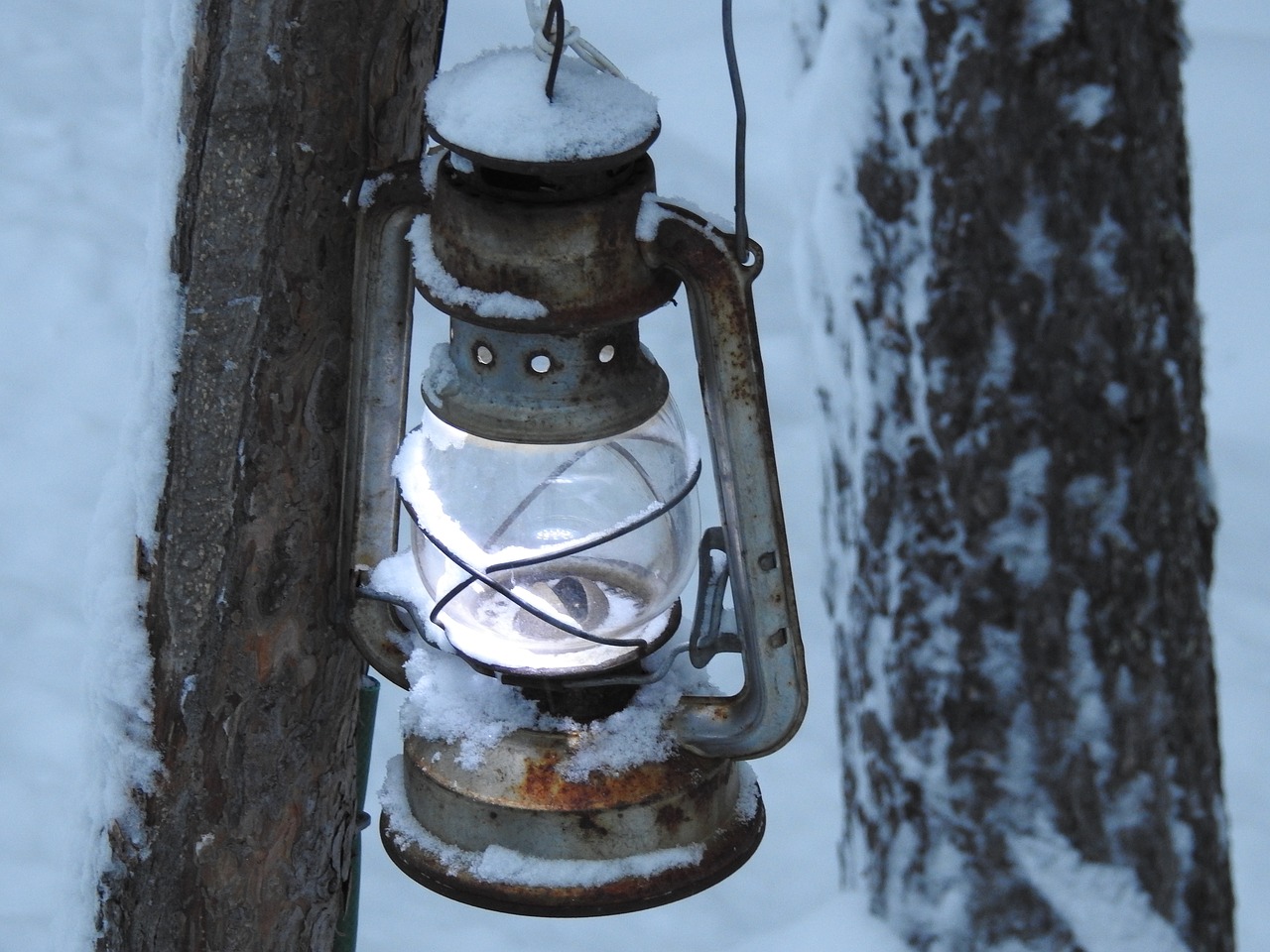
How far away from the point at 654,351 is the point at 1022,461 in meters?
2.65

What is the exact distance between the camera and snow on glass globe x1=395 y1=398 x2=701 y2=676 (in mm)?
1256

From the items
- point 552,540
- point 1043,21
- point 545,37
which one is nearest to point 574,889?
point 552,540

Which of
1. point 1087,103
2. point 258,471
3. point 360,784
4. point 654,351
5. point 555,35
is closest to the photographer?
point 555,35

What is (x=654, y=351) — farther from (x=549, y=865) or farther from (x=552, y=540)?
(x=549, y=865)

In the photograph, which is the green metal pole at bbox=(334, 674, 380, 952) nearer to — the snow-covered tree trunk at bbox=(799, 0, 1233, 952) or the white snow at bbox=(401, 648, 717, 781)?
the white snow at bbox=(401, 648, 717, 781)

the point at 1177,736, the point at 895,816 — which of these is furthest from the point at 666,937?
the point at 1177,736

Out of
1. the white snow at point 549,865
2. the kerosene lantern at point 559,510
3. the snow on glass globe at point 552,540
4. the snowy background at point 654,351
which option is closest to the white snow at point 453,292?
the kerosene lantern at point 559,510

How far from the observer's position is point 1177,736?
4.66 feet

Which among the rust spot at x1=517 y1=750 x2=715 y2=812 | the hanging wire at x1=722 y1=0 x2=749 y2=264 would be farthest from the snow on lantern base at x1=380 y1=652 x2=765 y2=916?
the hanging wire at x1=722 y1=0 x2=749 y2=264

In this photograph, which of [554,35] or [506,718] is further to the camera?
[506,718]

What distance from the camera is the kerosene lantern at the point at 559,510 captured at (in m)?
1.13

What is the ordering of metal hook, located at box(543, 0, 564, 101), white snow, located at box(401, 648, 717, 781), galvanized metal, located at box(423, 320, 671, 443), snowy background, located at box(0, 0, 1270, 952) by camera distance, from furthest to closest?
1. snowy background, located at box(0, 0, 1270, 952)
2. white snow, located at box(401, 648, 717, 781)
3. galvanized metal, located at box(423, 320, 671, 443)
4. metal hook, located at box(543, 0, 564, 101)

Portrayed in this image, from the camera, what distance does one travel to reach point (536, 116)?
110 centimetres

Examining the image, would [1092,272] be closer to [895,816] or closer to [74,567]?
[895,816]
